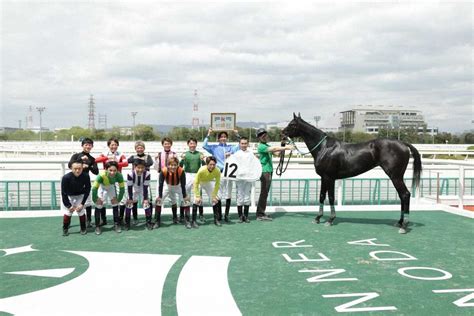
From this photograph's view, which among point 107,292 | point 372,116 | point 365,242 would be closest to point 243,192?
point 365,242

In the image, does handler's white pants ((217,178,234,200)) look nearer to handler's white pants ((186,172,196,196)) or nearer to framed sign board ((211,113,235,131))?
handler's white pants ((186,172,196,196))

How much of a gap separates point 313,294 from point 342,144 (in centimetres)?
367

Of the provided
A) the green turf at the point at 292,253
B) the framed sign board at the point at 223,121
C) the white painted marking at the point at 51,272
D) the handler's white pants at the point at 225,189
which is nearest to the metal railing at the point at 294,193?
the green turf at the point at 292,253

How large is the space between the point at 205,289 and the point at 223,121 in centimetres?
402

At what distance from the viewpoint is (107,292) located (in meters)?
3.52

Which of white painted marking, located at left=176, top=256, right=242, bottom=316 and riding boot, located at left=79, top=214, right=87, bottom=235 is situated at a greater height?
riding boot, located at left=79, top=214, right=87, bottom=235

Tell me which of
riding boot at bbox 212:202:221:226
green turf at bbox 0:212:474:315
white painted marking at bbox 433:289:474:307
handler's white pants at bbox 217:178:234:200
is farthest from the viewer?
handler's white pants at bbox 217:178:234:200

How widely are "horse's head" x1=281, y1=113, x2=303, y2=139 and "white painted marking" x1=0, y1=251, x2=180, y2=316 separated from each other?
3.43m

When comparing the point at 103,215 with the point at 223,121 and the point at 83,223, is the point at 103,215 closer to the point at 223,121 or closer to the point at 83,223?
the point at 83,223

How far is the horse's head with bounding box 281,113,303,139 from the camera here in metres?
7.08

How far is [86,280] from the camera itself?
12.5 ft

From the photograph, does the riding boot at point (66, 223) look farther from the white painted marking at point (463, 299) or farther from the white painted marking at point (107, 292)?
the white painted marking at point (463, 299)

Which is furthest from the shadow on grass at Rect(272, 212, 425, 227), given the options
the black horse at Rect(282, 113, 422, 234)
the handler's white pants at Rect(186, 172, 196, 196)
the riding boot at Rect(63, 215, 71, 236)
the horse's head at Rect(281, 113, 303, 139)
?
the riding boot at Rect(63, 215, 71, 236)

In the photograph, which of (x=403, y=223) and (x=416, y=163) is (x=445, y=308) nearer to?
(x=403, y=223)
